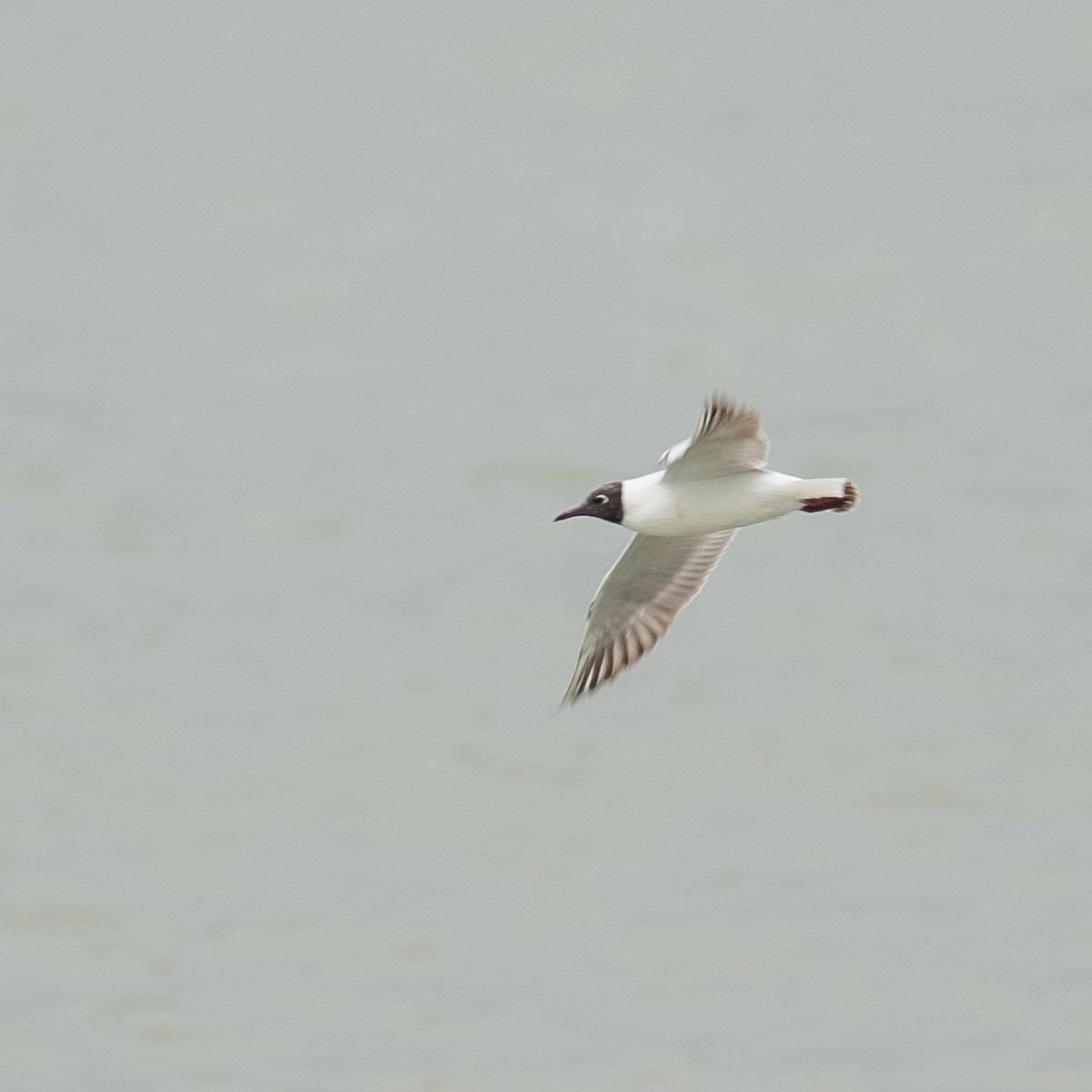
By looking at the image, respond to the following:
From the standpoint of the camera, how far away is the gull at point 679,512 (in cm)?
869

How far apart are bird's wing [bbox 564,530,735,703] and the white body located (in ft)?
3.67

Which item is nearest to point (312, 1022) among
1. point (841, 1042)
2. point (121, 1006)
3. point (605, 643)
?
point (121, 1006)

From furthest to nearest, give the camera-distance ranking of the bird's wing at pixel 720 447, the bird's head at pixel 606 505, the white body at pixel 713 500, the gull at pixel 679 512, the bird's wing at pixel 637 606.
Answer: the bird's wing at pixel 637 606
the bird's head at pixel 606 505
the white body at pixel 713 500
the gull at pixel 679 512
the bird's wing at pixel 720 447

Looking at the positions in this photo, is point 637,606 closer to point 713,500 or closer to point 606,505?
point 606,505

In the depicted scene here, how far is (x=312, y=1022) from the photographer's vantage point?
1531 cm

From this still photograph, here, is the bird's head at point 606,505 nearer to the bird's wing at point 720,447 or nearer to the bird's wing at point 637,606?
the bird's wing at point 720,447

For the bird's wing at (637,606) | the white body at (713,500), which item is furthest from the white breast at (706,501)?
the bird's wing at (637,606)

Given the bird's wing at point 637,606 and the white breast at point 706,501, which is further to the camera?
the bird's wing at point 637,606

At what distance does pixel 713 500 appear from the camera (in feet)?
29.5

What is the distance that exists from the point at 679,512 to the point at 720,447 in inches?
18.1

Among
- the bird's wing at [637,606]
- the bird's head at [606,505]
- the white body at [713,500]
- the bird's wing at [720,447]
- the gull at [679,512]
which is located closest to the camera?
the bird's wing at [720,447]

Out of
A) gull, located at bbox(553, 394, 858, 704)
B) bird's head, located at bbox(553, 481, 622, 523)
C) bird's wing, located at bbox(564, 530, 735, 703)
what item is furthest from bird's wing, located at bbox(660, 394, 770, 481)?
bird's wing, located at bbox(564, 530, 735, 703)

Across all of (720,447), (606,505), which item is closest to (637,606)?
(606,505)

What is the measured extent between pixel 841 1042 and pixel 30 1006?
5.35m
